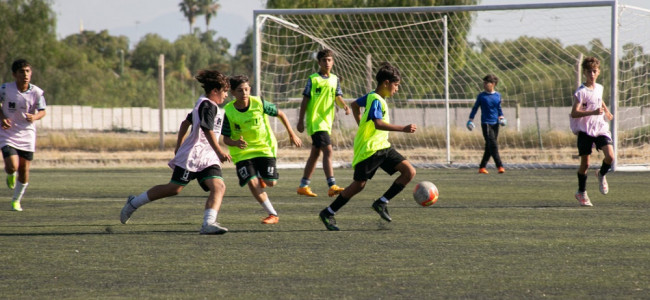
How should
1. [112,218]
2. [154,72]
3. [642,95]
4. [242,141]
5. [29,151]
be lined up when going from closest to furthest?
1. [242,141]
2. [112,218]
3. [29,151]
4. [642,95]
5. [154,72]

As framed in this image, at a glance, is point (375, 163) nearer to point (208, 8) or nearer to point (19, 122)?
point (19, 122)

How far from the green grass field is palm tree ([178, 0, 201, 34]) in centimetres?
12102

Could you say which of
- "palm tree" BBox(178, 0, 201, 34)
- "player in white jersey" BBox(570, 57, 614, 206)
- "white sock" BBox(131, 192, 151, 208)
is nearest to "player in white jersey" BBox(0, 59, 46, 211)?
"white sock" BBox(131, 192, 151, 208)

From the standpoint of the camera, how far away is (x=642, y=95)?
60.6 ft

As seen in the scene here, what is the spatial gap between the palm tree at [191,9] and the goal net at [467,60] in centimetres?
10536

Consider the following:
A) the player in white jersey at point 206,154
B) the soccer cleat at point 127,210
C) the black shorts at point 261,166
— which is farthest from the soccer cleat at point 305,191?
the player in white jersey at point 206,154

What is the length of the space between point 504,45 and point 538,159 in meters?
3.38

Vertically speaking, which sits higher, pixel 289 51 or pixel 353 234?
pixel 289 51

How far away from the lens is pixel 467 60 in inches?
948

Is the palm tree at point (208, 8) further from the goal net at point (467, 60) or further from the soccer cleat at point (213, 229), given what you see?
the soccer cleat at point (213, 229)

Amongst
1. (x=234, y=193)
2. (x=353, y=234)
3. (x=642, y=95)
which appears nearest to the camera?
(x=353, y=234)

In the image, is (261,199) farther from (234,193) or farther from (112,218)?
(234,193)

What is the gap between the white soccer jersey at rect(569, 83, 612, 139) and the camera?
34.1ft

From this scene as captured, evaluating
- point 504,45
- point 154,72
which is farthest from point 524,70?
point 154,72
